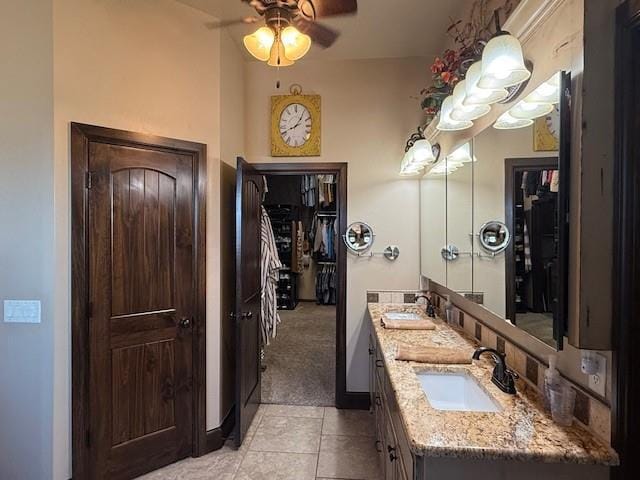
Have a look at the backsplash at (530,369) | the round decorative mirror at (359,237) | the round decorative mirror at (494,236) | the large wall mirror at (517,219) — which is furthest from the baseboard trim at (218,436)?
the round decorative mirror at (494,236)

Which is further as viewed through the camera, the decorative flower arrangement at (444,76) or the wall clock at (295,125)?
the wall clock at (295,125)

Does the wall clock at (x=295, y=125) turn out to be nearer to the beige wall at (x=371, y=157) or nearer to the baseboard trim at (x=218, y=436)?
the beige wall at (x=371, y=157)

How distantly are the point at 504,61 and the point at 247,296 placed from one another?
2.33 metres

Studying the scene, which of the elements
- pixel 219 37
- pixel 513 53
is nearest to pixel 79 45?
pixel 219 37

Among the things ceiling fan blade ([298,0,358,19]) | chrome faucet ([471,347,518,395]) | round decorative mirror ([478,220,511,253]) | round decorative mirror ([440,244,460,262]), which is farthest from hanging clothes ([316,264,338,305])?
chrome faucet ([471,347,518,395])

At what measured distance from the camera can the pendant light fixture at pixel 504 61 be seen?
1.42 m

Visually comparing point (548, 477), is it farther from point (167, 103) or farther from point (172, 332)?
point (167, 103)

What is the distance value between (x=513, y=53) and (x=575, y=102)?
32cm

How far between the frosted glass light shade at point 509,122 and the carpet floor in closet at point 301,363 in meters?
2.80

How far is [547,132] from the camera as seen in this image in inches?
56.0

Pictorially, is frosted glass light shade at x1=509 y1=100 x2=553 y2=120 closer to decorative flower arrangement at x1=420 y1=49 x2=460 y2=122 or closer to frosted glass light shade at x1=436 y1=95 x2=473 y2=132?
frosted glass light shade at x1=436 y1=95 x2=473 y2=132

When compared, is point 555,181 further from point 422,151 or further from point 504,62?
point 422,151

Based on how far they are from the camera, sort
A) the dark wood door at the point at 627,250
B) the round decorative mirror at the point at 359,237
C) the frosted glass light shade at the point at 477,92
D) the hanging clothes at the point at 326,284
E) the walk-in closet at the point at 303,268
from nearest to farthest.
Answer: the dark wood door at the point at 627,250
the frosted glass light shade at the point at 477,92
the round decorative mirror at the point at 359,237
the walk-in closet at the point at 303,268
the hanging clothes at the point at 326,284

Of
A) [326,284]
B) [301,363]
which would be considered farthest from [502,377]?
[326,284]
